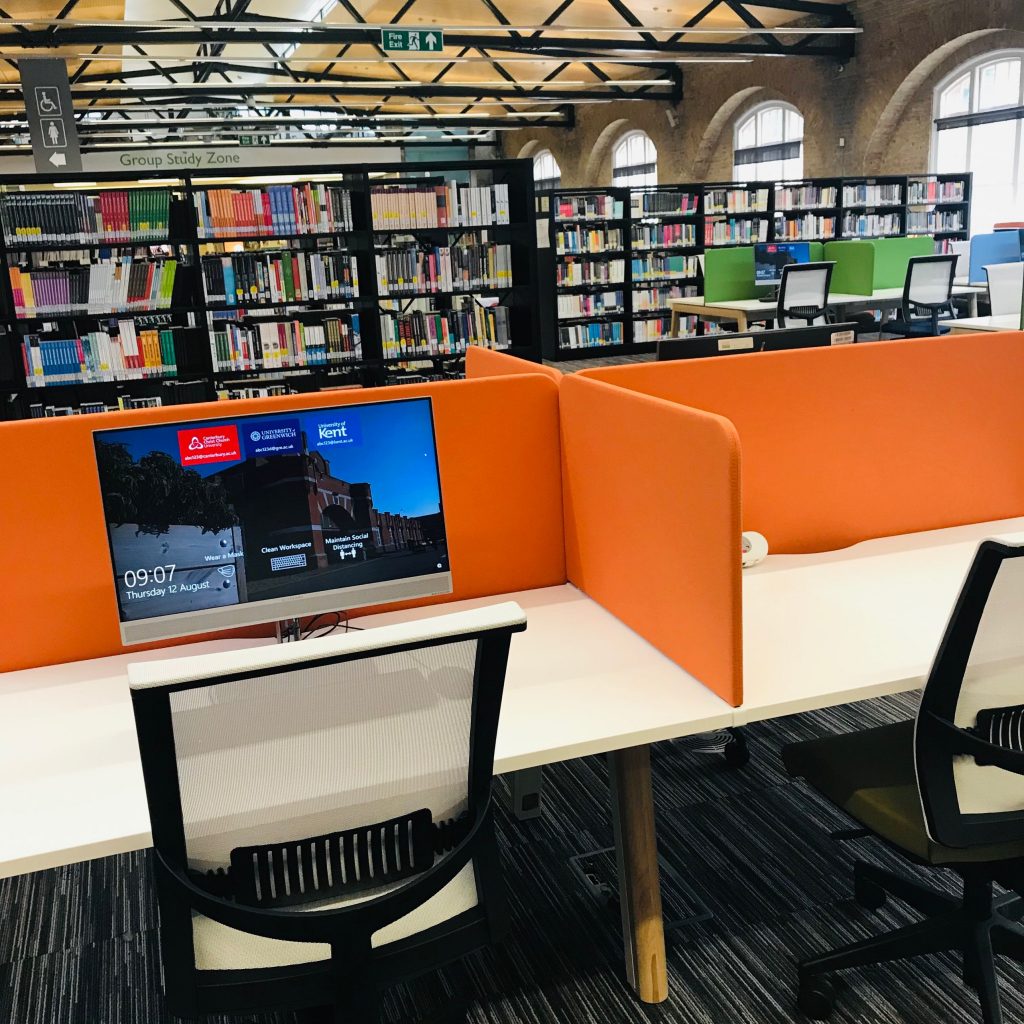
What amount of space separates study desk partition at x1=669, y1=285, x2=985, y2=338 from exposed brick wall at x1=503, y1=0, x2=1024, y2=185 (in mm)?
3688

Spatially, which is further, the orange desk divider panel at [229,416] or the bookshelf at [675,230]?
the bookshelf at [675,230]

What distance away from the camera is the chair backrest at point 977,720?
1470mm

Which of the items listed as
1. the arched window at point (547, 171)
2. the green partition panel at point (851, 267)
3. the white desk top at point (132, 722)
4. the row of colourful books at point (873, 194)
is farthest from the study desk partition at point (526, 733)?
the arched window at point (547, 171)

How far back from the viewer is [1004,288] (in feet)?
21.9

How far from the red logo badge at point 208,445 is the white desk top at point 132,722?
0.42 m

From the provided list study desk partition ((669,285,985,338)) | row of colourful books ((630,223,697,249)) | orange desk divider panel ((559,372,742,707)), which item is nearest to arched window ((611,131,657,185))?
row of colourful books ((630,223,697,249))

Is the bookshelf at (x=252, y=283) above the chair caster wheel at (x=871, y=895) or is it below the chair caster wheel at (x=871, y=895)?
above

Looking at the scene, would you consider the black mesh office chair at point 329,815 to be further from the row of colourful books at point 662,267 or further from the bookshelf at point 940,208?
the bookshelf at point 940,208

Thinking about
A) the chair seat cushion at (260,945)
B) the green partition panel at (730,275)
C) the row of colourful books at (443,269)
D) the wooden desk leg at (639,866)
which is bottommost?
the wooden desk leg at (639,866)

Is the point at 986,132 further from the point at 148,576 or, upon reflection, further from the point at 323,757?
the point at 323,757

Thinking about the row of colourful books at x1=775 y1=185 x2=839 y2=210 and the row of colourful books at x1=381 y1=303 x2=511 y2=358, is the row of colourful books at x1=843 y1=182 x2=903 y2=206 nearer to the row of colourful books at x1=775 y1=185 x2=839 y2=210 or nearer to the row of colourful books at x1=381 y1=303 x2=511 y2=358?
the row of colourful books at x1=775 y1=185 x2=839 y2=210

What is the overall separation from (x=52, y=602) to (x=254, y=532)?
1.48 ft

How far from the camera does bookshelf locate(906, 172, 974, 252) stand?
11.0 m

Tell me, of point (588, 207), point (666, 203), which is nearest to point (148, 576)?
point (588, 207)
